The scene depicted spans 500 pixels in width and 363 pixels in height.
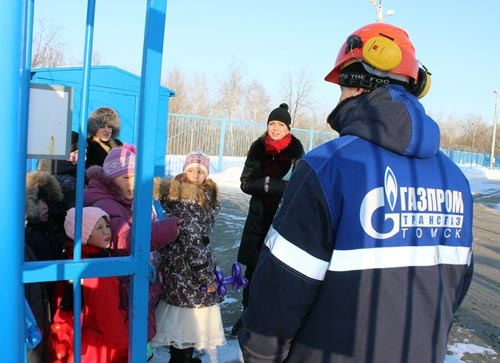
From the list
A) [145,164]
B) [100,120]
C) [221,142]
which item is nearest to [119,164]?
[145,164]

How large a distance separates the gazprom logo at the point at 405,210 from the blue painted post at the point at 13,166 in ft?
3.14

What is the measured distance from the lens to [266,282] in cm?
139

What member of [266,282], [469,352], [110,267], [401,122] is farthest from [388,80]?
→ [469,352]

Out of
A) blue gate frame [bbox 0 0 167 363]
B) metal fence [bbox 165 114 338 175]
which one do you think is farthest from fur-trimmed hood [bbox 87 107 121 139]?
metal fence [bbox 165 114 338 175]

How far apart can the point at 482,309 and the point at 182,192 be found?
12.5ft

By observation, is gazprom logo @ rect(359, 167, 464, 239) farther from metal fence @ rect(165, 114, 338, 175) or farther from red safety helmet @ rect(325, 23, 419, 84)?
metal fence @ rect(165, 114, 338, 175)

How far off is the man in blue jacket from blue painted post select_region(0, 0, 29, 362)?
69 cm

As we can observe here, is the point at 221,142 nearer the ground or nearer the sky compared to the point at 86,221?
nearer the sky

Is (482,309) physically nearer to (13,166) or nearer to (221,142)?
(13,166)

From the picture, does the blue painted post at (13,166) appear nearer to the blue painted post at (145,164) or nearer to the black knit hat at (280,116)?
the blue painted post at (145,164)

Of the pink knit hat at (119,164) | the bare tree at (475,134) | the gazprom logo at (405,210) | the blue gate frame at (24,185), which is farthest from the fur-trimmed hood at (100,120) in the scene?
the bare tree at (475,134)

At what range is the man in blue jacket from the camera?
132 centimetres

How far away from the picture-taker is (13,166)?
47.1 inches

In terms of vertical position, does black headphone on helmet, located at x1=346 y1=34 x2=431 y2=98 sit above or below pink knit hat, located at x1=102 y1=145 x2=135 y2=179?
above
